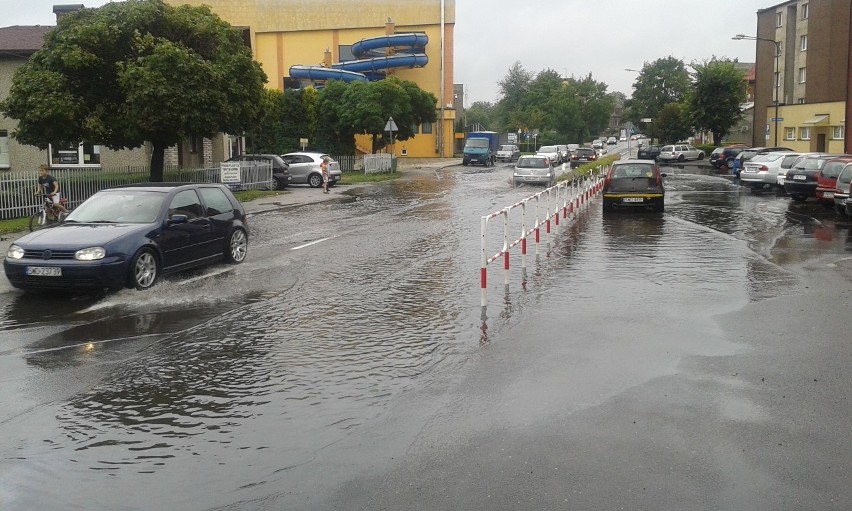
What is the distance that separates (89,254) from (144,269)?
3.23ft

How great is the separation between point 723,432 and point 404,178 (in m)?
40.2

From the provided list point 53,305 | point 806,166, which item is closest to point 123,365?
point 53,305

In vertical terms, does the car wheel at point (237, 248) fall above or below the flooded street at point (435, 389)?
above

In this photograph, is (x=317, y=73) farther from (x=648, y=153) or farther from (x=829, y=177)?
(x=829, y=177)

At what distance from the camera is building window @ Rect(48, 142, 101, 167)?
3450 centimetres

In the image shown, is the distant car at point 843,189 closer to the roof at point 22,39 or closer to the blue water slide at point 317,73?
the roof at point 22,39

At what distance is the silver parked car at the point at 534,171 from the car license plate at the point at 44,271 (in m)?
28.9

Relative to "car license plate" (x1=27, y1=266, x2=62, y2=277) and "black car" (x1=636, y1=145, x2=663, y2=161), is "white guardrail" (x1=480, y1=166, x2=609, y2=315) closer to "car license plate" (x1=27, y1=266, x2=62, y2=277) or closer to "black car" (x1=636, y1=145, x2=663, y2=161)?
"car license plate" (x1=27, y1=266, x2=62, y2=277)

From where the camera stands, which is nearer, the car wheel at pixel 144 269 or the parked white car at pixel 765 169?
the car wheel at pixel 144 269

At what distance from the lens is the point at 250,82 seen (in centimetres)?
2762

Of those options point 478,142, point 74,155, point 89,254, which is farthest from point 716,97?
point 89,254

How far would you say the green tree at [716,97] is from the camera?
230 ft

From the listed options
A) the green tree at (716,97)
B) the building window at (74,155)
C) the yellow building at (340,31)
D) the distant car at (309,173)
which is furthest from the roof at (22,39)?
the green tree at (716,97)

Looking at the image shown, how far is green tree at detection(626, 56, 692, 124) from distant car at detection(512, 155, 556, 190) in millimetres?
79095
